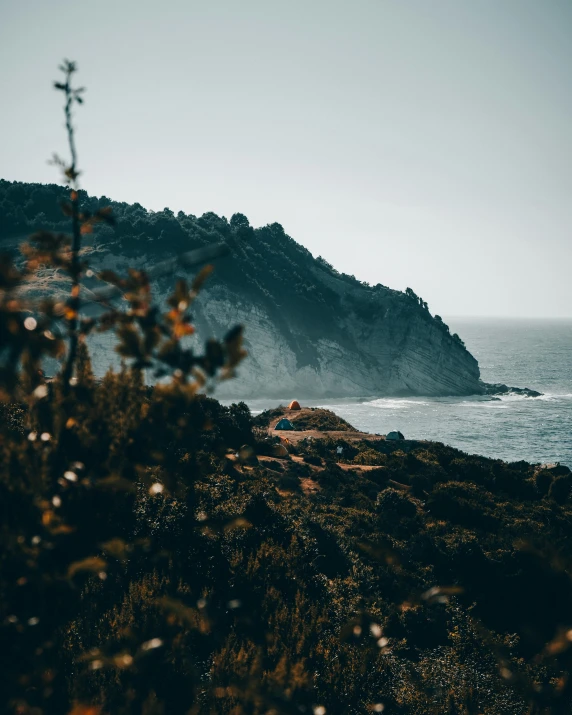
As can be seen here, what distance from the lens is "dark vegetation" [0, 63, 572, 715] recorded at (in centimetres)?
356

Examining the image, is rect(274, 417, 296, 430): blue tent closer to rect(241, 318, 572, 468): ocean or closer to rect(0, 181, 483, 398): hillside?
rect(241, 318, 572, 468): ocean

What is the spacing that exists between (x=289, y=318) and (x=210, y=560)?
372ft

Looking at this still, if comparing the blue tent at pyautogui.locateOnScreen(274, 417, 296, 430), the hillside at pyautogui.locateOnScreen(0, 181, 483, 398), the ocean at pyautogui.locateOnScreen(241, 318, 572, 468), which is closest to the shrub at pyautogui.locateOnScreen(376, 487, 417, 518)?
the blue tent at pyautogui.locateOnScreen(274, 417, 296, 430)

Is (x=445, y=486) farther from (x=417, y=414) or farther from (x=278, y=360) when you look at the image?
(x=278, y=360)

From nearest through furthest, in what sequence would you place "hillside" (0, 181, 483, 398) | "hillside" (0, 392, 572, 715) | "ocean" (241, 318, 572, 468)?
"hillside" (0, 392, 572, 715)
"ocean" (241, 318, 572, 468)
"hillside" (0, 181, 483, 398)

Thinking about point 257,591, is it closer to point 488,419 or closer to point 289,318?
point 488,419

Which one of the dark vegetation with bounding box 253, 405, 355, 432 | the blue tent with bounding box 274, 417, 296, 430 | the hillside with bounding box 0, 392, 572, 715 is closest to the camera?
the hillside with bounding box 0, 392, 572, 715

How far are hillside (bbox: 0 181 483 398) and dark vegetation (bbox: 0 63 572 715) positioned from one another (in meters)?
81.9

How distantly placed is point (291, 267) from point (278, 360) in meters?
39.9

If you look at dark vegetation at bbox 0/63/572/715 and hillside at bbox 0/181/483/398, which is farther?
hillside at bbox 0/181/483/398

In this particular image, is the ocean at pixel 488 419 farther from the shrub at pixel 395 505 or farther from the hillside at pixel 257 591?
the hillside at pixel 257 591

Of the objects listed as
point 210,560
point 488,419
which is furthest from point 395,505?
point 488,419

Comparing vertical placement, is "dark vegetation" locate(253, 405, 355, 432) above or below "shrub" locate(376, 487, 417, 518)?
above

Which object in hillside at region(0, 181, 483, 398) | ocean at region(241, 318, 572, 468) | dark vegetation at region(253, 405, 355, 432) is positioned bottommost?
ocean at region(241, 318, 572, 468)
